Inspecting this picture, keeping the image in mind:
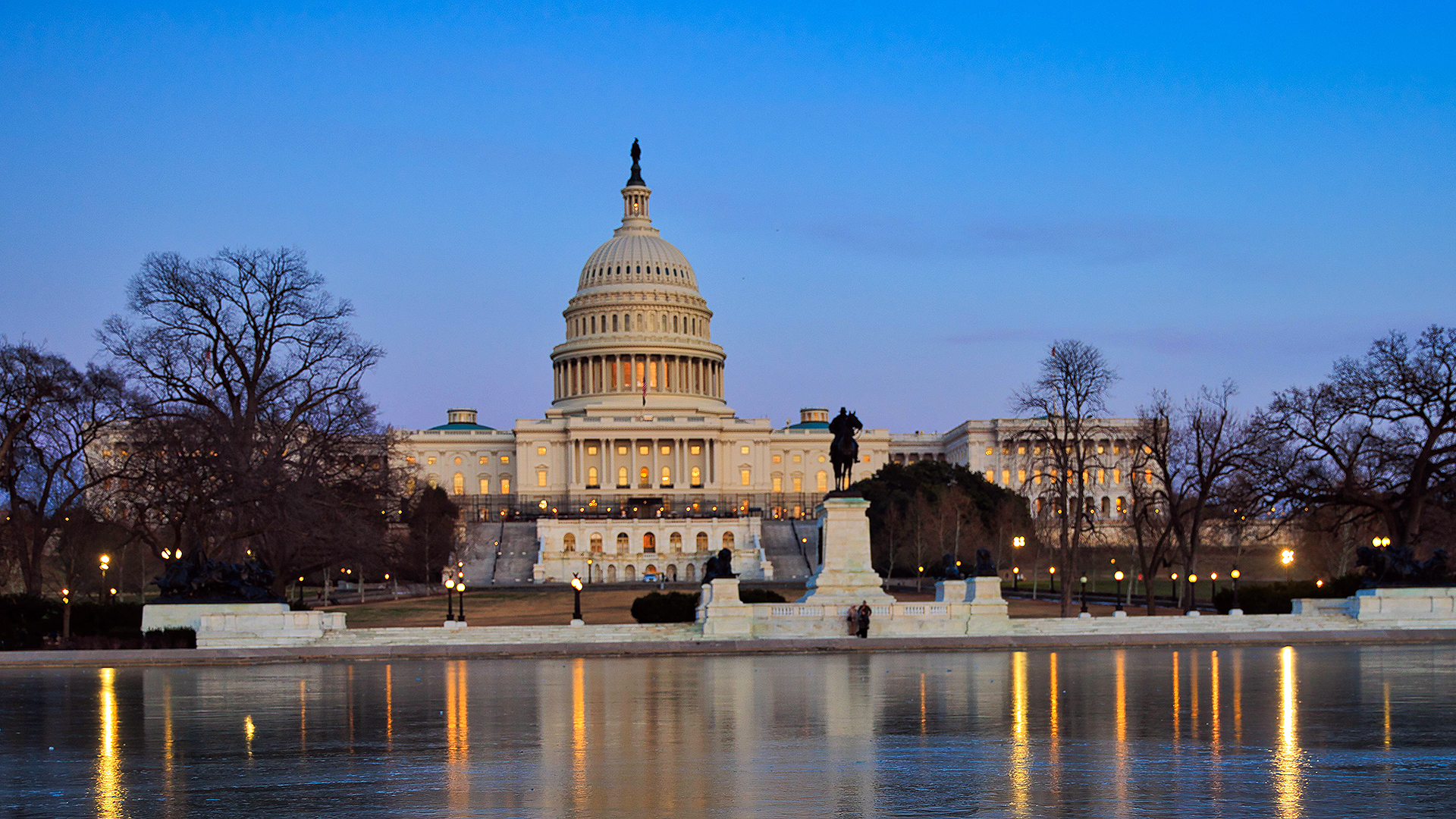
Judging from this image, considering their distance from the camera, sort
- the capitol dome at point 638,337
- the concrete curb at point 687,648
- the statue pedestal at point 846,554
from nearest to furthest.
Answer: the concrete curb at point 687,648 < the statue pedestal at point 846,554 < the capitol dome at point 638,337

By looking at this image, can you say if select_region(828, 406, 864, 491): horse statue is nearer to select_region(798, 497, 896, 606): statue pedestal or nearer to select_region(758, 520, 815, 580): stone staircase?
select_region(798, 497, 896, 606): statue pedestal

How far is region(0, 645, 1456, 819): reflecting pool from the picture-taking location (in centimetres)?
1134

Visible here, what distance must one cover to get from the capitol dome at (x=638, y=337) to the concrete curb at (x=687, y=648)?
379 ft

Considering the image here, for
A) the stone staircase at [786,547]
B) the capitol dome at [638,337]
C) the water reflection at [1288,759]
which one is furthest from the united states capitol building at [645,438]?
the water reflection at [1288,759]

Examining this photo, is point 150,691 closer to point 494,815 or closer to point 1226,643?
point 494,815

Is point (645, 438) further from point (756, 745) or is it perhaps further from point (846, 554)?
point (756, 745)

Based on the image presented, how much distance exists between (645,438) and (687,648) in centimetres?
10942

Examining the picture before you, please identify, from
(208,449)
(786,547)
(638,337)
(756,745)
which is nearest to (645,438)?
(638,337)

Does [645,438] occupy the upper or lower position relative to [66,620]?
upper

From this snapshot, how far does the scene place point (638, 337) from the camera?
15125 centimetres

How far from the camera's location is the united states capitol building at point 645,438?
5615 inches

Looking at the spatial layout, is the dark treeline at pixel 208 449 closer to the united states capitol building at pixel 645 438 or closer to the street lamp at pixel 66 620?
the street lamp at pixel 66 620

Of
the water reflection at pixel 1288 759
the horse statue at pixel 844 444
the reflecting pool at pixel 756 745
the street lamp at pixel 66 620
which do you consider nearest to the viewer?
the water reflection at pixel 1288 759

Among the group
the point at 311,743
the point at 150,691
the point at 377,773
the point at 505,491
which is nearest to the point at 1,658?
the point at 150,691
